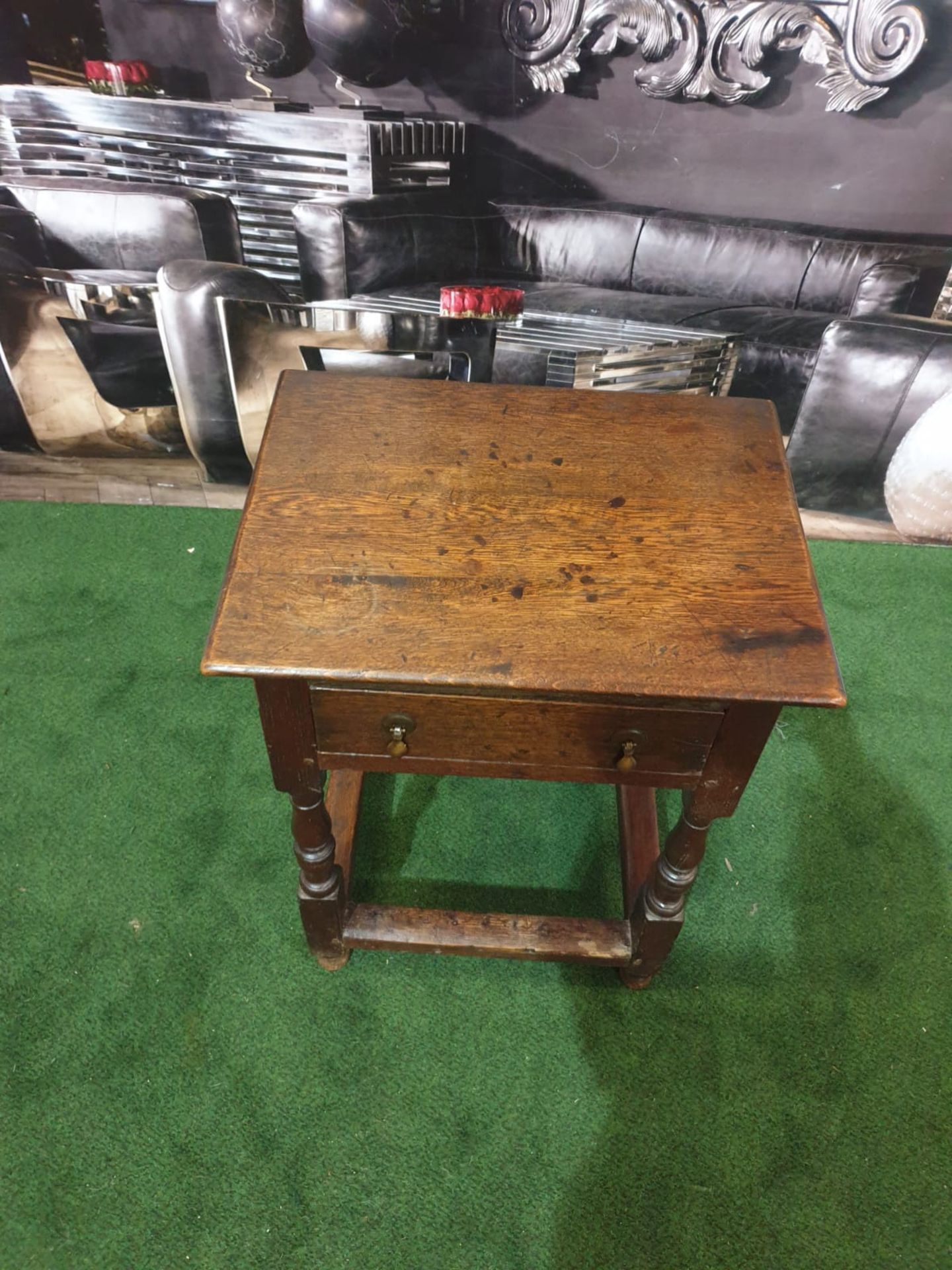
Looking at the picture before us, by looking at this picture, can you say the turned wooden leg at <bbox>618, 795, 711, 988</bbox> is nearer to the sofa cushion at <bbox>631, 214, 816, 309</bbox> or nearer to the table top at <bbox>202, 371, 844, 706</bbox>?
the table top at <bbox>202, 371, 844, 706</bbox>

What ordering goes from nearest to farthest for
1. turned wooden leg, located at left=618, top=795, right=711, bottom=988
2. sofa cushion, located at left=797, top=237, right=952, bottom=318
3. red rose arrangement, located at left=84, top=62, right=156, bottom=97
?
1. turned wooden leg, located at left=618, top=795, right=711, bottom=988
2. red rose arrangement, located at left=84, top=62, right=156, bottom=97
3. sofa cushion, located at left=797, top=237, right=952, bottom=318

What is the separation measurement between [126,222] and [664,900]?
1.86m

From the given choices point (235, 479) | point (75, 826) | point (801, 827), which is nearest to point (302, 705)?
point (75, 826)

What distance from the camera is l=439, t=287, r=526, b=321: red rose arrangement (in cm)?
194

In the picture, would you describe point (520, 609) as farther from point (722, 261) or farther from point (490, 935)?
point (722, 261)

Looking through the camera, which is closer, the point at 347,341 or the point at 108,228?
the point at 108,228

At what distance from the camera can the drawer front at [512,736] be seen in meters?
0.99

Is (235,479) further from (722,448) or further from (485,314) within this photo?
(722,448)

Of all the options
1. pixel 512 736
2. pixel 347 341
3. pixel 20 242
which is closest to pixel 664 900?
pixel 512 736

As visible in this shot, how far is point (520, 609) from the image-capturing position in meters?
0.97

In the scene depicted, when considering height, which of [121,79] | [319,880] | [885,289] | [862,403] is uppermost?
[121,79]

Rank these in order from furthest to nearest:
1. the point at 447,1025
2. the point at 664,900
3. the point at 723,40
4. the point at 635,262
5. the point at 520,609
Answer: the point at 635,262 → the point at 723,40 → the point at 447,1025 → the point at 664,900 → the point at 520,609

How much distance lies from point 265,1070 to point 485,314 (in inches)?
65.7

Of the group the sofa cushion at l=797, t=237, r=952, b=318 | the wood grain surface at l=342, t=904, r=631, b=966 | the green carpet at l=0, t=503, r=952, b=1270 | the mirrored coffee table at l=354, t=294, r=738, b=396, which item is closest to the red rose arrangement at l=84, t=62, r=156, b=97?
the mirrored coffee table at l=354, t=294, r=738, b=396
